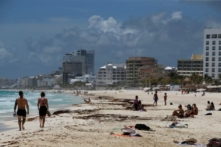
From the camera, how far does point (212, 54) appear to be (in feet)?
374

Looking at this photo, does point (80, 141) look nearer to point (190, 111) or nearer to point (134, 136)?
point (134, 136)

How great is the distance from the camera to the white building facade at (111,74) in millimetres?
185125

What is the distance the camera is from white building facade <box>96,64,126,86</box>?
185125 millimetres

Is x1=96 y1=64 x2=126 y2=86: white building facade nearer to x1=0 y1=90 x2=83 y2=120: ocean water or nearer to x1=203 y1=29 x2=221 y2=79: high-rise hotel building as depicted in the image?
x1=203 y1=29 x2=221 y2=79: high-rise hotel building

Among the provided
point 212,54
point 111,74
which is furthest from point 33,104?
point 111,74

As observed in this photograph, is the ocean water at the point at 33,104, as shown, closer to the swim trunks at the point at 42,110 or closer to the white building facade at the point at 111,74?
the swim trunks at the point at 42,110

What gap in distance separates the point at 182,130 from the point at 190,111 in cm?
606

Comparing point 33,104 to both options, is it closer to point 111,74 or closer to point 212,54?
point 212,54

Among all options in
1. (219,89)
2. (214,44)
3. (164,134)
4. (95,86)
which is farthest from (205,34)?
(164,134)

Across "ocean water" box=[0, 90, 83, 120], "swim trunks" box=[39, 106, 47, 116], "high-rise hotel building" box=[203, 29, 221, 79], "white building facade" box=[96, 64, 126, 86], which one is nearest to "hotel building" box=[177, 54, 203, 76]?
"high-rise hotel building" box=[203, 29, 221, 79]

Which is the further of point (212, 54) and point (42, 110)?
point (212, 54)

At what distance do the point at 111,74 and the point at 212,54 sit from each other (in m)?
80.5

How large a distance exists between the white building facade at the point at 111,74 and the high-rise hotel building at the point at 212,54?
72831mm

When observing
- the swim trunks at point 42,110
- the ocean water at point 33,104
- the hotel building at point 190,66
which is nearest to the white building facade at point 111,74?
the hotel building at point 190,66
